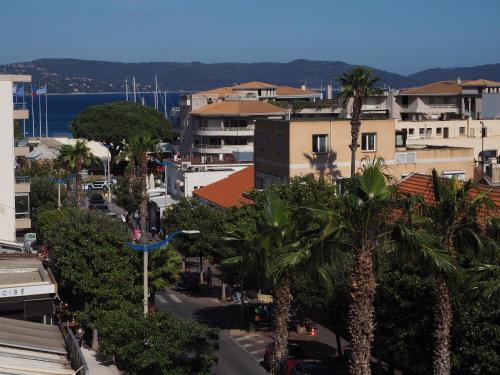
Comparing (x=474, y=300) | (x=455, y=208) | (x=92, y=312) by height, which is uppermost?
(x=455, y=208)

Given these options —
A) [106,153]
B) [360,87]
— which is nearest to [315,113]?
[106,153]

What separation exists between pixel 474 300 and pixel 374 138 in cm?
2842

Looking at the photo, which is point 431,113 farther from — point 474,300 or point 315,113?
point 474,300

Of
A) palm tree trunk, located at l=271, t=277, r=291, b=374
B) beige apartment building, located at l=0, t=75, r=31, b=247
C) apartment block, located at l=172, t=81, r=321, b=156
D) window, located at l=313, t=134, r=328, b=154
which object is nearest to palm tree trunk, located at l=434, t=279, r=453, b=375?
palm tree trunk, located at l=271, t=277, r=291, b=374

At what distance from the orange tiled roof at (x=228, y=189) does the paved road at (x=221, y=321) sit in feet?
44.6

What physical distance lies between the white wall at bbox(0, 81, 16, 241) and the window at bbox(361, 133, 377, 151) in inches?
775

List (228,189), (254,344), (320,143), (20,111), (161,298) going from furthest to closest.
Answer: (228,189) → (20,111) → (320,143) → (161,298) → (254,344)

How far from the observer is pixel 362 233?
18125mm

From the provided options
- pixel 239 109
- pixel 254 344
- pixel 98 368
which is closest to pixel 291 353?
pixel 254 344

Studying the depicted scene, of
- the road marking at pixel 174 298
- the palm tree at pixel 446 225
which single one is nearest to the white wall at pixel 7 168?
the road marking at pixel 174 298

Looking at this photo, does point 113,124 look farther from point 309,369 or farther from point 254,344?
point 309,369

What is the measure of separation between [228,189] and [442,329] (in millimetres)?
42081

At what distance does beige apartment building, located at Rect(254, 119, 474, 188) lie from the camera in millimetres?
48094

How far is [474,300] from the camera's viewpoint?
22.5 meters
